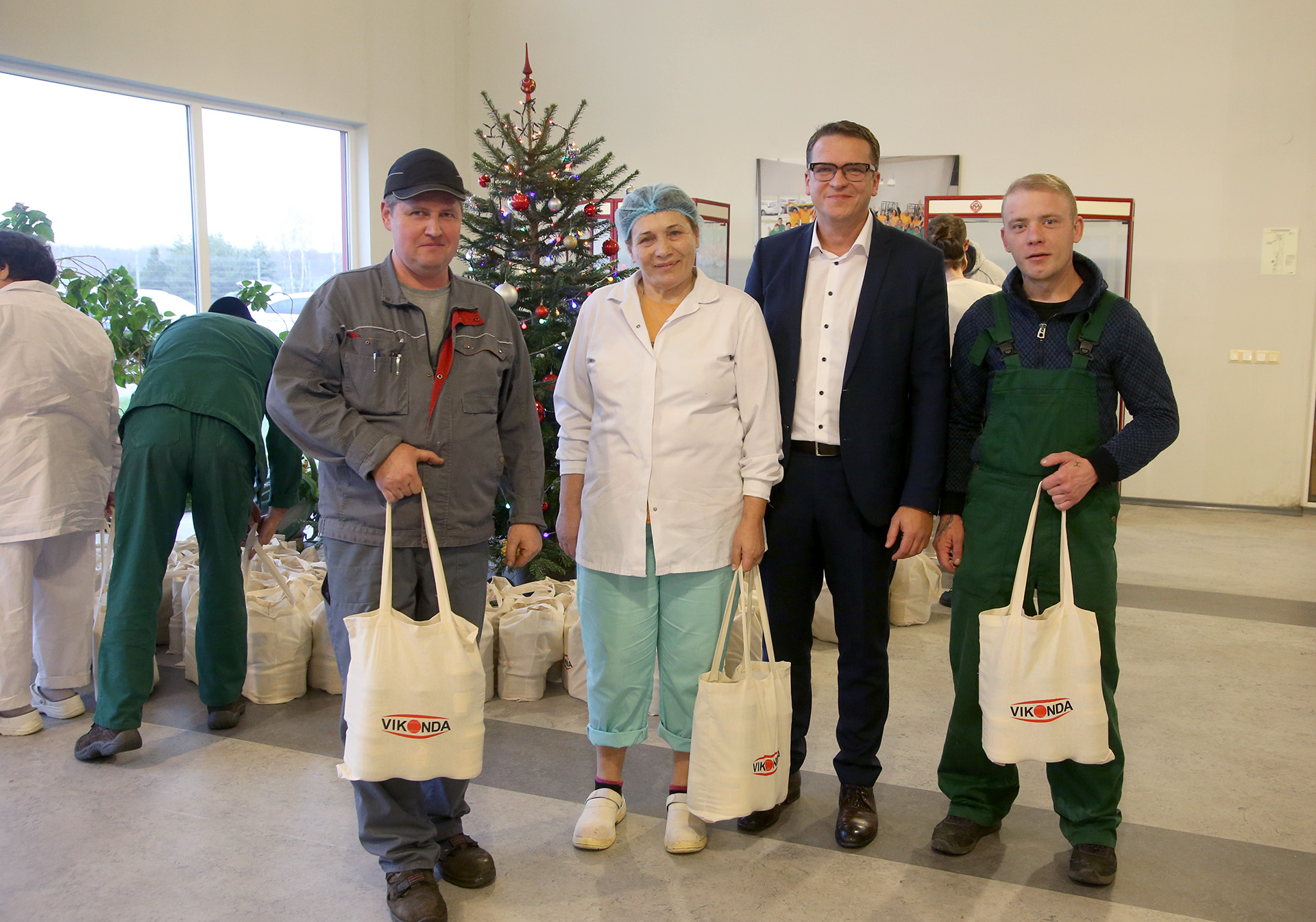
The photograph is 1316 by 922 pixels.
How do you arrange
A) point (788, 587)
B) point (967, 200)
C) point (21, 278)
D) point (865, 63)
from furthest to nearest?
point (865, 63), point (967, 200), point (21, 278), point (788, 587)

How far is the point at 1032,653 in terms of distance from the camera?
2.20 m

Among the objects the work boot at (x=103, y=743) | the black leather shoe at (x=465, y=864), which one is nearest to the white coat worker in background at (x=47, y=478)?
the work boot at (x=103, y=743)

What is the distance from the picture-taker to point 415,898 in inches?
83.4

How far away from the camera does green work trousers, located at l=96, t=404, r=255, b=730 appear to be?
2.99 m

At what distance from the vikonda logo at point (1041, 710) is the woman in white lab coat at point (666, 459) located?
68 centimetres

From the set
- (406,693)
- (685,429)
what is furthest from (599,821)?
(685,429)

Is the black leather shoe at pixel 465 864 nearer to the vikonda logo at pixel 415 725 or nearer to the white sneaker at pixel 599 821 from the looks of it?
the white sneaker at pixel 599 821

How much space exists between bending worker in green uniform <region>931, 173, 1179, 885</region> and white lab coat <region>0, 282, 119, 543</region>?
2753 millimetres

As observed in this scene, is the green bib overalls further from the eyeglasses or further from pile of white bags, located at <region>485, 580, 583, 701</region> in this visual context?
pile of white bags, located at <region>485, 580, 583, 701</region>

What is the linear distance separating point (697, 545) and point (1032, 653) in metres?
0.79

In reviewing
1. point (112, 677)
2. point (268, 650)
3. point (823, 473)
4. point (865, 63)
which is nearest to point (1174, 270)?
point (865, 63)

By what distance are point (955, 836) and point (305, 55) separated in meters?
7.40

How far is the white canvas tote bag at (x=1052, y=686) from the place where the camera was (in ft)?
7.19

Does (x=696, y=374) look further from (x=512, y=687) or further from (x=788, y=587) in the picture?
(x=512, y=687)
